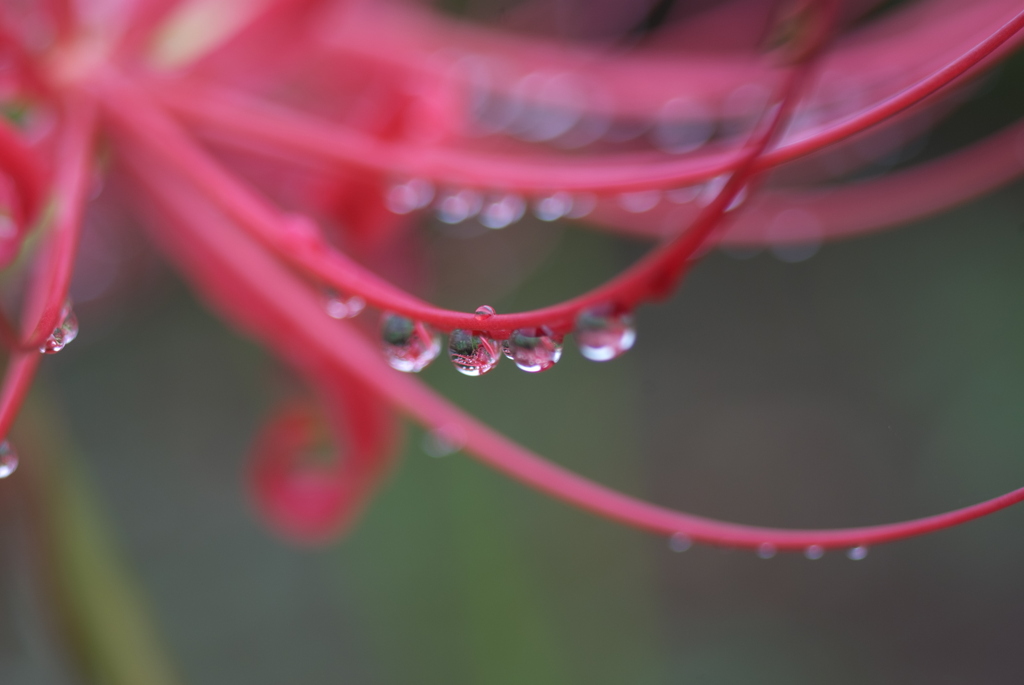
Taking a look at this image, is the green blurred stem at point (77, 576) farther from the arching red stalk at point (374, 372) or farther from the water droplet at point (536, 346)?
the water droplet at point (536, 346)

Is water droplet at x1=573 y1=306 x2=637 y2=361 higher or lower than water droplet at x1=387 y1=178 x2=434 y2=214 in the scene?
higher

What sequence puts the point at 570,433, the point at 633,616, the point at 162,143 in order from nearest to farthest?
1. the point at 162,143
2. the point at 633,616
3. the point at 570,433

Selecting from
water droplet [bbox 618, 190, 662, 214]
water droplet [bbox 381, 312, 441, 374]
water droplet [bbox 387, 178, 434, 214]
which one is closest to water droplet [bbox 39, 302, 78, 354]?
water droplet [bbox 381, 312, 441, 374]

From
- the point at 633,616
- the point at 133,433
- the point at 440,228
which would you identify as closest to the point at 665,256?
the point at 440,228

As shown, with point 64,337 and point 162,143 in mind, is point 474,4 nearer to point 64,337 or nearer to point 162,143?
point 162,143

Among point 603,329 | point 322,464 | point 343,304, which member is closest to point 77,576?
point 322,464

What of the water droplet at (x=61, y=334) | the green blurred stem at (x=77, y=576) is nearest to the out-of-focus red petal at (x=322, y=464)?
the green blurred stem at (x=77, y=576)

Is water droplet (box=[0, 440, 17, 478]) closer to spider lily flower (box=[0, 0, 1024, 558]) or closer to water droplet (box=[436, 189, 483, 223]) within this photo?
spider lily flower (box=[0, 0, 1024, 558])
